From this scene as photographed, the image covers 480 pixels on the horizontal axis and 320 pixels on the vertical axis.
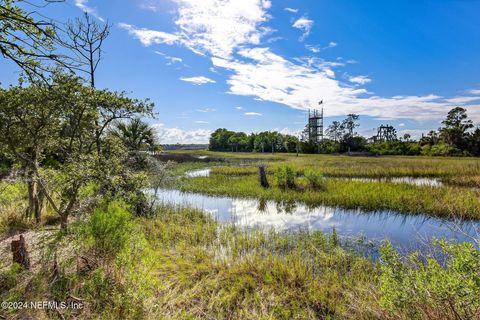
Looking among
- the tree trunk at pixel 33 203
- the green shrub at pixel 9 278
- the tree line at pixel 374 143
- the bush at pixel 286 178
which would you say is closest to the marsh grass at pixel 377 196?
the bush at pixel 286 178

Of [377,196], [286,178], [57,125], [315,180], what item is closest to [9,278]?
[57,125]

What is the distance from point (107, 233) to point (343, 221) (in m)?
9.25

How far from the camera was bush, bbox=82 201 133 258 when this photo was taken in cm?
514

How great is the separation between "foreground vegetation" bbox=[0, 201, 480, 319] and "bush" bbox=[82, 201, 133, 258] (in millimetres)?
19

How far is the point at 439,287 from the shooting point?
3000 millimetres

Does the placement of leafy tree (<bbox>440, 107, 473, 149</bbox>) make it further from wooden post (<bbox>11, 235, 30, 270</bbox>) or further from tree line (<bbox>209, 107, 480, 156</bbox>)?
wooden post (<bbox>11, 235, 30, 270</bbox>)

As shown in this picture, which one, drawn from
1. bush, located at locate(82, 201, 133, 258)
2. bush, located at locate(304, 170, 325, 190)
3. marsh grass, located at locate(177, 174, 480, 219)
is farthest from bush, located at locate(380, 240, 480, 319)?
bush, located at locate(304, 170, 325, 190)

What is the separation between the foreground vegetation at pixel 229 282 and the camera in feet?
10.6

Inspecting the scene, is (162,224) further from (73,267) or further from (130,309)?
(130,309)

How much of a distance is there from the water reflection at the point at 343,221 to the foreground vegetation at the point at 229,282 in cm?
278

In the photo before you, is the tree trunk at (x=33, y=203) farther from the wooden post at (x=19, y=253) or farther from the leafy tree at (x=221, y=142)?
the leafy tree at (x=221, y=142)

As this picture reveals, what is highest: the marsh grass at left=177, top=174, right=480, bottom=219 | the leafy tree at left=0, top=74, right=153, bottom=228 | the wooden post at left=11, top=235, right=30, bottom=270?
the leafy tree at left=0, top=74, right=153, bottom=228

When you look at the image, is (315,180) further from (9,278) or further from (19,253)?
(9,278)

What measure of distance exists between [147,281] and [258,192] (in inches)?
480
